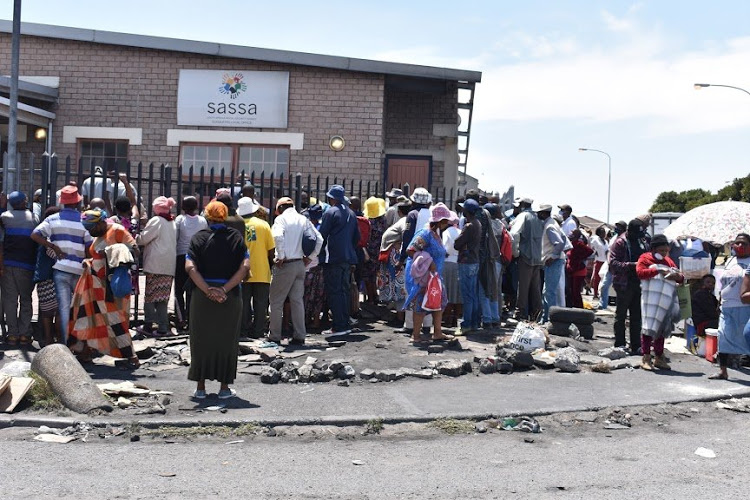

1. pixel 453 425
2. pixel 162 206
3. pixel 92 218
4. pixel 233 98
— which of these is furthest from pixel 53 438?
pixel 233 98

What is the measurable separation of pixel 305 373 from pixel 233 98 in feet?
41.8

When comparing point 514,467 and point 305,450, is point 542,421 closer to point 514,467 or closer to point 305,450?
point 514,467

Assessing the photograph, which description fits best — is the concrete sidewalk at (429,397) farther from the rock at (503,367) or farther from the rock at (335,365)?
the rock at (335,365)

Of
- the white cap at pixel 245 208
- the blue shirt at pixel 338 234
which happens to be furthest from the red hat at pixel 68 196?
the blue shirt at pixel 338 234

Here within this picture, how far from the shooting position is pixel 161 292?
11406 mm

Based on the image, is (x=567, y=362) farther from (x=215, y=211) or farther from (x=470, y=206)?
(x=215, y=211)

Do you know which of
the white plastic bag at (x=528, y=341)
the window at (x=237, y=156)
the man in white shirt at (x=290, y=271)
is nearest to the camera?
the white plastic bag at (x=528, y=341)

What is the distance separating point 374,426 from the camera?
24.8 ft

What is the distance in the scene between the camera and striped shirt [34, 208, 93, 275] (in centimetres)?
1009

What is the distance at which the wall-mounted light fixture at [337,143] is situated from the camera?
67.8 feet

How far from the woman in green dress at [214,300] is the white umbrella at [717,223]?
782cm

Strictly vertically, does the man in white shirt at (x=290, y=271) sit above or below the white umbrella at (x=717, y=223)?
below

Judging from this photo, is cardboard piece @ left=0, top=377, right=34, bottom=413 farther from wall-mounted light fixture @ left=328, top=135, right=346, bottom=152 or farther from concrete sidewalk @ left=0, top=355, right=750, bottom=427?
wall-mounted light fixture @ left=328, top=135, right=346, bottom=152

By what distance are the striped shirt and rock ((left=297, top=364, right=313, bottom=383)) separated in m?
2.81
